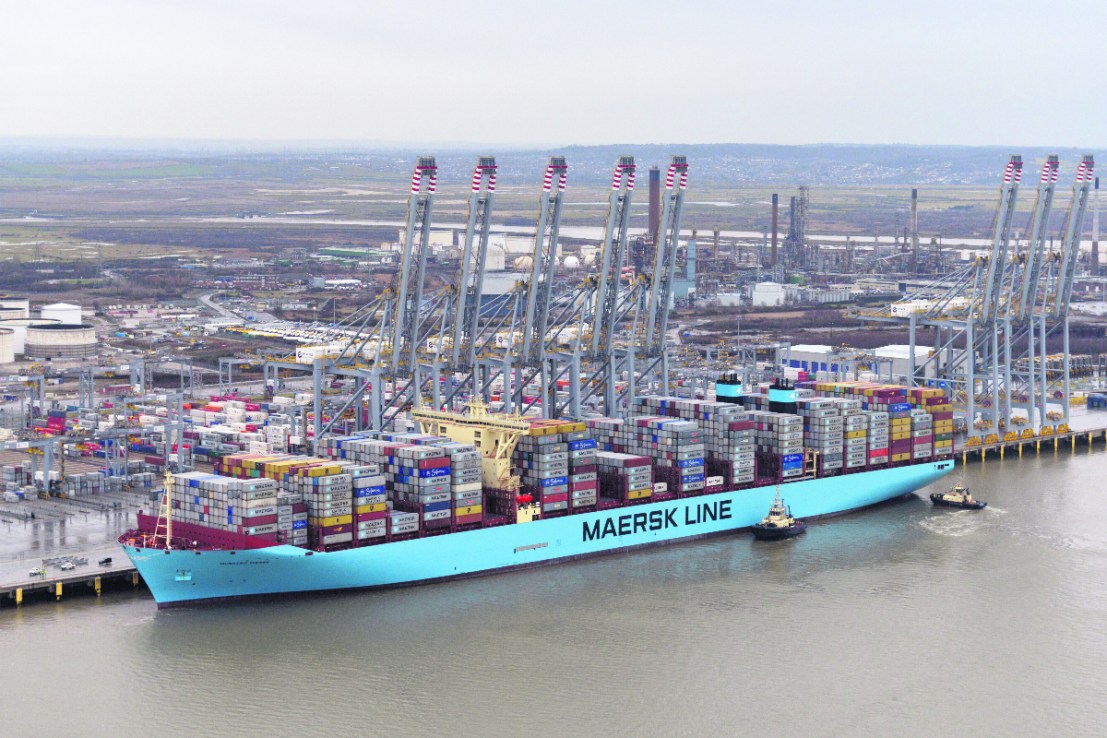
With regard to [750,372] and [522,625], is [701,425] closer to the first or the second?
[522,625]

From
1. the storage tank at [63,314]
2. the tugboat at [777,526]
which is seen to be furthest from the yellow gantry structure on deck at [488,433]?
the storage tank at [63,314]

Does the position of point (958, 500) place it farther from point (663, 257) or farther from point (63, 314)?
point (63, 314)

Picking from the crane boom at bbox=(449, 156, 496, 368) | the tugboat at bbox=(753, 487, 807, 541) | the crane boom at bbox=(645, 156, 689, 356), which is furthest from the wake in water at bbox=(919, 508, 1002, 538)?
the crane boom at bbox=(449, 156, 496, 368)

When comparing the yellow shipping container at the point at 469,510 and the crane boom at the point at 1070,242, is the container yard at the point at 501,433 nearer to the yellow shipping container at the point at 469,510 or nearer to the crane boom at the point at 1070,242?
the yellow shipping container at the point at 469,510

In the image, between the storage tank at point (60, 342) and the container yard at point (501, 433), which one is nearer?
the container yard at point (501, 433)

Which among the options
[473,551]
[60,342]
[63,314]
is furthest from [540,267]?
[63,314]

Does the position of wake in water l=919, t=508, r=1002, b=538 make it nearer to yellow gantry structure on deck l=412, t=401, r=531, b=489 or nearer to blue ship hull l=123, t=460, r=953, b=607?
blue ship hull l=123, t=460, r=953, b=607

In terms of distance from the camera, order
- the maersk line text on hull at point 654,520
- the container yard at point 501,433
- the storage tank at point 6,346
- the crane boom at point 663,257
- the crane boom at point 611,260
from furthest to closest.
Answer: the storage tank at point 6,346 < the crane boom at point 663,257 < the crane boom at point 611,260 < the maersk line text on hull at point 654,520 < the container yard at point 501,433
